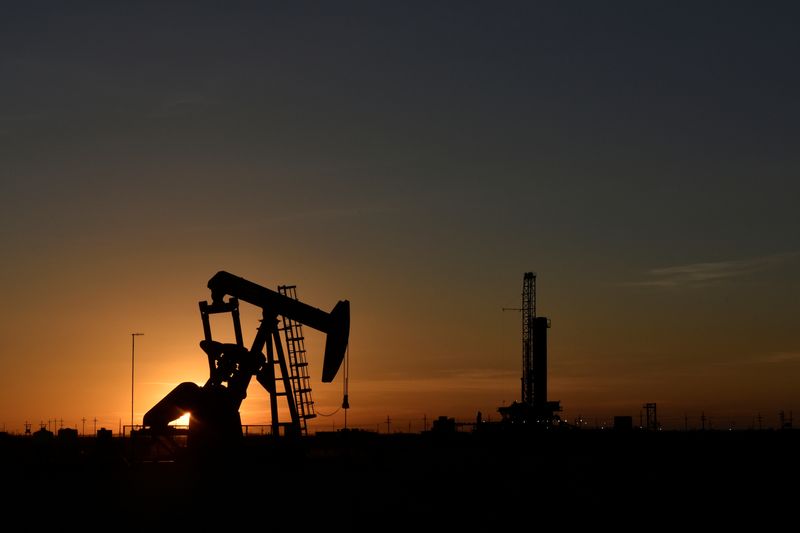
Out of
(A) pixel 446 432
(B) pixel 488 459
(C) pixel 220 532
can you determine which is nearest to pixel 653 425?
(A) pixel 446 432

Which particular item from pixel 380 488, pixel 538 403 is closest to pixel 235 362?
pixel 380 488

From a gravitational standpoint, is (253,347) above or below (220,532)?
above

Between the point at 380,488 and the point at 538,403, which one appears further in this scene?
the point at 538,403

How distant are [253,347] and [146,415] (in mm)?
3940

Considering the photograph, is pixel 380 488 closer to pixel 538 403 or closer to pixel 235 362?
pixel 235 362

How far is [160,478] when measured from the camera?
108 feet

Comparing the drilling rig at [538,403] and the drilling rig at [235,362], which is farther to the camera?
the drilling rig at [538,403]

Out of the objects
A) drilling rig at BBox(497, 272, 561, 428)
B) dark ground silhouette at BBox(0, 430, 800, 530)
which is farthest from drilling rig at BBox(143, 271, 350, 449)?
drilling rig at BBox(497, 272, 561, 428)

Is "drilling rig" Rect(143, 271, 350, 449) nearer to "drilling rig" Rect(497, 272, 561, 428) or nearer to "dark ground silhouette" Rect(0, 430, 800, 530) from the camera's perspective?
"dark ground silhouette" Rect(0, 430, 800, 530)

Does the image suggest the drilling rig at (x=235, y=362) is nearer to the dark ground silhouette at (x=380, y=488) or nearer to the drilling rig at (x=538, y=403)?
the dark ground silhouette at (x=380, y=488)

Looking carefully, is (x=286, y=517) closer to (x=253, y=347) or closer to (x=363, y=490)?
(x=363, y=490)

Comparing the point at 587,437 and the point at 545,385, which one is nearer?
the point at 587,437

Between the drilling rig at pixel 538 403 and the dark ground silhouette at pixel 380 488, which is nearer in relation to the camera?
the dark ground silhouette at pixel 380 488

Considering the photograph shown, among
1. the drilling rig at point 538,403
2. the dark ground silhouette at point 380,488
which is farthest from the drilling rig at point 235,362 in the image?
the drilling rig at point 538,403
